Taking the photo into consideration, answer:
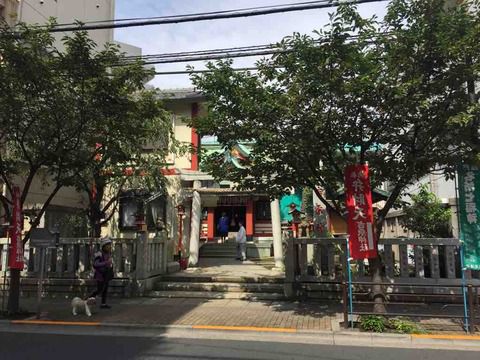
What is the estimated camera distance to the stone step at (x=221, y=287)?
1347 cm

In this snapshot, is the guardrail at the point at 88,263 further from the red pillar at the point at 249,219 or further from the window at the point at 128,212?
the red pillar at the point at 249,219

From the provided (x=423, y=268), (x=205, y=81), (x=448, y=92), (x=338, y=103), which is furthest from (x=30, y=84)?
(x=423, y=268)

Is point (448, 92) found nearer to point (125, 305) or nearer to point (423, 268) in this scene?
point (423, 268)

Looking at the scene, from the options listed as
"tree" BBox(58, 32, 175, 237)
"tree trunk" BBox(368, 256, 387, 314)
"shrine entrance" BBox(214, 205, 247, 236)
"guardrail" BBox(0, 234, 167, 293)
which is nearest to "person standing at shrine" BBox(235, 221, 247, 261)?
"shrine entrance" BBox(214, 205, 247, 236)

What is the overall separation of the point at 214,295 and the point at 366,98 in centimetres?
703

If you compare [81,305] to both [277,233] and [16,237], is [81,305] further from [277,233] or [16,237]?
[277,233]

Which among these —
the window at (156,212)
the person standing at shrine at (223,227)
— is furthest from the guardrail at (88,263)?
the person standing at shrine at (223,227)

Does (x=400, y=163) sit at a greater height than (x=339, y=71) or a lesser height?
lesser

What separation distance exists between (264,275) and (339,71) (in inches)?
300

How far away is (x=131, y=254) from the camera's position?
46.0 ft

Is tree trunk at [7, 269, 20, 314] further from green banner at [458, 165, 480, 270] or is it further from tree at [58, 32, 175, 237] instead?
green banner at [458, 165, 480, 270]

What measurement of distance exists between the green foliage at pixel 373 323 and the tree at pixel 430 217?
5642mm

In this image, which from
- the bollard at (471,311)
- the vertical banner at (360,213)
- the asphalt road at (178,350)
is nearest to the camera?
the asphalt road at (178,350)

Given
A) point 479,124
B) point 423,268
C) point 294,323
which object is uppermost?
point 479,124
